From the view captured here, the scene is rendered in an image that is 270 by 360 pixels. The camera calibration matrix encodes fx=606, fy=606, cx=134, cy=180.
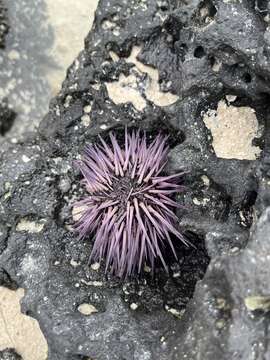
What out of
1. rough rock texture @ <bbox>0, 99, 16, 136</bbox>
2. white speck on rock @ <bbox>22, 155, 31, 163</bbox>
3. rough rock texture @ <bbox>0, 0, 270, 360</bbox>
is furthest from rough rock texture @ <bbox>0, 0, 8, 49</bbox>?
white speck on rock @ <bbox>22, 155, 31, 163</bbox>

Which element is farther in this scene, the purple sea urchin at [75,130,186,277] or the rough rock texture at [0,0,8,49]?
the rough rock texture at [0,0,8,49]

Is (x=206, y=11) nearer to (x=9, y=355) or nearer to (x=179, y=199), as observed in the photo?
(x=179, y=199)

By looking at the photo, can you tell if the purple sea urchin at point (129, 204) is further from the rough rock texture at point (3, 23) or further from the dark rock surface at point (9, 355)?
the rough rock texture at point (3, 23)

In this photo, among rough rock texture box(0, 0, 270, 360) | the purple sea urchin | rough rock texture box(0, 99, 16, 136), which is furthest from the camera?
rough rock texture box(0, 99, 16, 136)

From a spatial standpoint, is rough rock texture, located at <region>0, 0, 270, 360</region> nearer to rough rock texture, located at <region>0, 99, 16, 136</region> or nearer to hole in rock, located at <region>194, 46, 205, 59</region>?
hole in rock, located at <region>194, 46, 205, 59</region>

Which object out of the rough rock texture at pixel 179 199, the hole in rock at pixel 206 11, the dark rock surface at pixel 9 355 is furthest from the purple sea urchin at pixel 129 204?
the dark rock surface at pixel 9 355

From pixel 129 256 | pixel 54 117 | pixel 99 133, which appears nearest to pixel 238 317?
pixel 129 256
